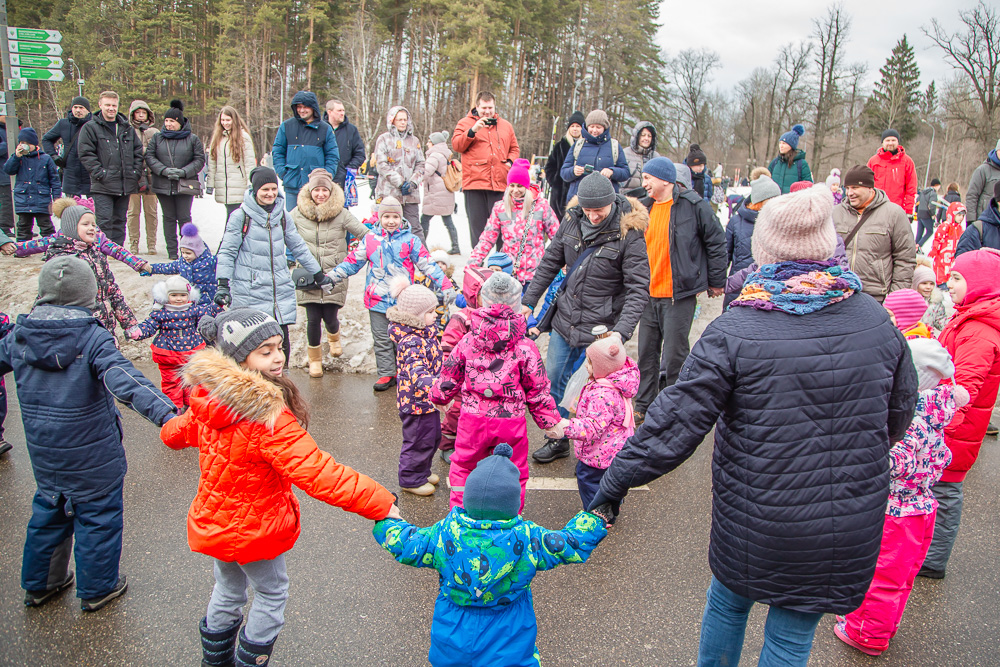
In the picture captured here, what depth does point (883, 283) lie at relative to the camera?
18.2ft

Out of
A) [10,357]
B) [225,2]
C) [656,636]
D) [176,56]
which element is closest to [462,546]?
[656,636]

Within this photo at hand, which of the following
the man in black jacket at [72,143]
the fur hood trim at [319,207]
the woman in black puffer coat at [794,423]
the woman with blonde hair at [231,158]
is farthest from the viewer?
the man in black jacket at [72,143]

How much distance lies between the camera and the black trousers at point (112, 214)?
8.77 meters

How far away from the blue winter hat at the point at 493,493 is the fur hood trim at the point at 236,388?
0.85 metres

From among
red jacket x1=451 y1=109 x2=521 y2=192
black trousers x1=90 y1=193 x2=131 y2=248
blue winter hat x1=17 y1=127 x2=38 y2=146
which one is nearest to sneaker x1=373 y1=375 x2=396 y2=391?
red jacket x1=451 y1=109 x2=521 y2=192

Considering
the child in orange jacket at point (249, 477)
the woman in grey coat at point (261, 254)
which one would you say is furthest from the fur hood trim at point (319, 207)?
the child in orange jacket at point (249, 477)

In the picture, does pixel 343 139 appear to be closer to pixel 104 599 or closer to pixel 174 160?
pixel 174 160

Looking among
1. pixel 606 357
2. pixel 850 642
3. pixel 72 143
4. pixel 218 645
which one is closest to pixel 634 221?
pixel 606 357

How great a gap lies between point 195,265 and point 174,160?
311 centimetres

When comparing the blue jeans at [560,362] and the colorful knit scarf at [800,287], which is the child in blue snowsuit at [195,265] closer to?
the blue jeans at [560,362]

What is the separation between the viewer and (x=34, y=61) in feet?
32.1

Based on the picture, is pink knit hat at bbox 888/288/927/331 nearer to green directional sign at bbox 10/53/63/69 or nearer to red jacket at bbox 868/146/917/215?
red jacket at bbox 868/146/917/215

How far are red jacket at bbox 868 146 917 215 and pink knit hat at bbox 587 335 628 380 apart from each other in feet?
22.0

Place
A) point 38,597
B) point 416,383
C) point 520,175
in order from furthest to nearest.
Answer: point 520,175, point 416,383, point 38,597
